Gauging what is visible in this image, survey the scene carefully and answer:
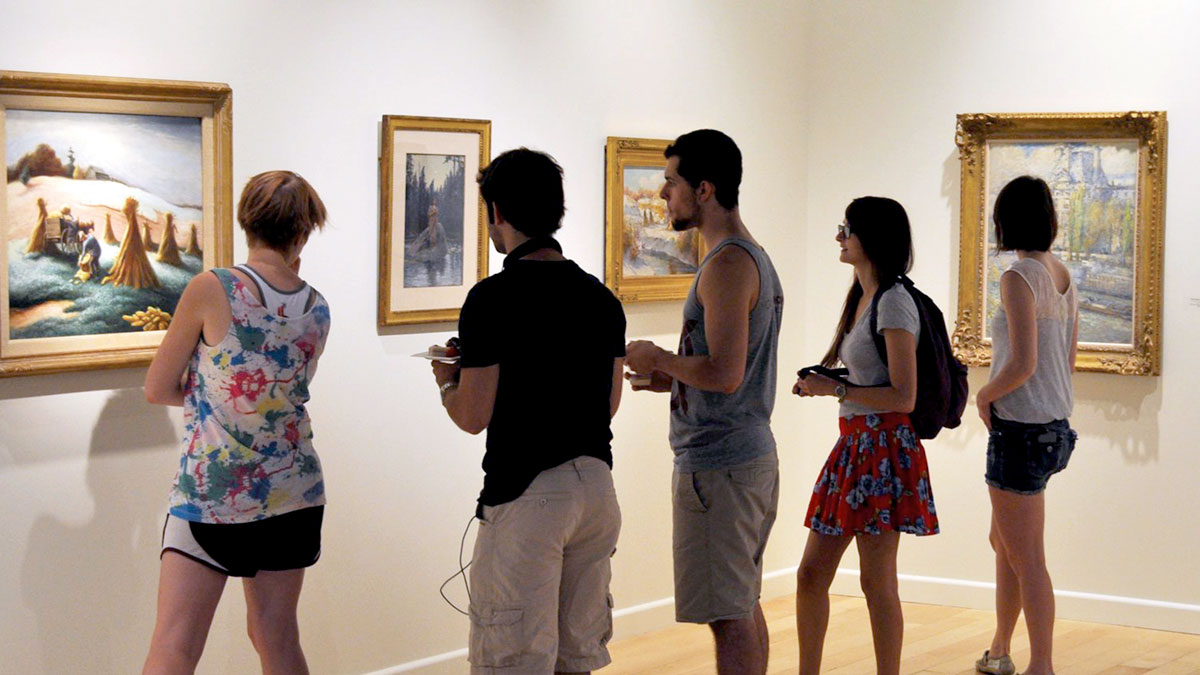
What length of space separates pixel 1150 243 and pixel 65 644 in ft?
13.8

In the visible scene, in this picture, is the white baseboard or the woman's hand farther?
the white baseboard

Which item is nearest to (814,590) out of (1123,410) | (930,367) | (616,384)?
(930,367)

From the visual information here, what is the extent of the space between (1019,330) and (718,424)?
4.51 ft

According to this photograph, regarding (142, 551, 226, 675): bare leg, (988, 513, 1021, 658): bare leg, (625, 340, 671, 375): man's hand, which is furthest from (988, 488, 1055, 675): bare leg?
(142, 551, 226, 675): bare leg

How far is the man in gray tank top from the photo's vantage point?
3.52m

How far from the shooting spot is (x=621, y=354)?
10.5 feet

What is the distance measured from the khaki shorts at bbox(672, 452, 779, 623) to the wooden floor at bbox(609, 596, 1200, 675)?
1.45 metres

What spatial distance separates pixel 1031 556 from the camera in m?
4.51

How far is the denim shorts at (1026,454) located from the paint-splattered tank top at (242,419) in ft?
7.79

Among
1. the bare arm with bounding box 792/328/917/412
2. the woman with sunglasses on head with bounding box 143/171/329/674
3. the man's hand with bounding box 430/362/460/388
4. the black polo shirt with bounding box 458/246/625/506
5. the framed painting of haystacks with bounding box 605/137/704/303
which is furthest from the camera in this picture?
the framed painting of haystacks with bounding box 605/137/704/303

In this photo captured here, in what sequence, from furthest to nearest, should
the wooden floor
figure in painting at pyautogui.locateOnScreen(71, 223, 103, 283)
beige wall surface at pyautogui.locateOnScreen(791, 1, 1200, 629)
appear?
1. beige wall surface at pyautogui.locateOnScreen(791, 1, 1200, 629)
2. the wooden floor
3. figure in painting at pyautogui.locateOnScreen(71, 223, 103, 283)

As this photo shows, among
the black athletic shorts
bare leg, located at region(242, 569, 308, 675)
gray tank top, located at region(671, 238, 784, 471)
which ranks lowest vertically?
bare leg, located at region(242, 569, 308, 675)

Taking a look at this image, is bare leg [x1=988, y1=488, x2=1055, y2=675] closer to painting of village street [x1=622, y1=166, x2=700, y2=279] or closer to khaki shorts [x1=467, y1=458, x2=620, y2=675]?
painting of village street [x1=622, y1=166, x2=700, y2=279]

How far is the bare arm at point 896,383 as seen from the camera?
13.0 ft
